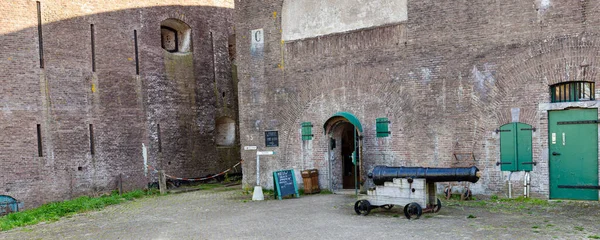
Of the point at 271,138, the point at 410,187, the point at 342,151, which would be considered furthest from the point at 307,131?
the point at 410,187

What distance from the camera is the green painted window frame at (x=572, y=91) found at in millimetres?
11734

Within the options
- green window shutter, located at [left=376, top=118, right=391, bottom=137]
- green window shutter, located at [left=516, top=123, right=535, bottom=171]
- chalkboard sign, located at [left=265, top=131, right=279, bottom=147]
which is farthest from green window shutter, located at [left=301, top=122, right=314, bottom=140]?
green window shutter, located at [left=516, top=123, right=535, bottom=171]

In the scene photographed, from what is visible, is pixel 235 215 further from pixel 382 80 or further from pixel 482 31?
pixel 482 31

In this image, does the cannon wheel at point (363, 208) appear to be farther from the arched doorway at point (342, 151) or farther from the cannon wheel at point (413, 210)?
the arched doorway at point (342, 151)

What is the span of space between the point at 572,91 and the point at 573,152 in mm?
1437

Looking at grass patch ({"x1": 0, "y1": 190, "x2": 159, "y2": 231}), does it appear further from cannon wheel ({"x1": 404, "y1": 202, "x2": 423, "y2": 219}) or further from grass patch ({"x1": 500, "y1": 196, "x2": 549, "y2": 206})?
grass patch ({"x1": 500, "y1": 196, "x2": 549, "y2": 206})

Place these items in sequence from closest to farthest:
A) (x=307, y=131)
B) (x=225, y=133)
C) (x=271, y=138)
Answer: (x=307, y=131)
(x=271, y=138)
(x=225, y=133)

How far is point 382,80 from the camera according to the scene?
1420 centimetres

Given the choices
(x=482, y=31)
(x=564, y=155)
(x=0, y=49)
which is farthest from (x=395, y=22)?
(x=0, y=49)

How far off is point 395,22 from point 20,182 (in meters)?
11.8

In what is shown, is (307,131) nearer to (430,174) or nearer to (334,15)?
(334,15)

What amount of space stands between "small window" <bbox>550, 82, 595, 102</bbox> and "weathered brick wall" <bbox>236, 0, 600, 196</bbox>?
266 millimetres

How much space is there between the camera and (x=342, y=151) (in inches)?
648

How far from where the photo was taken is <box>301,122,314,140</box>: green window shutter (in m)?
15.6
